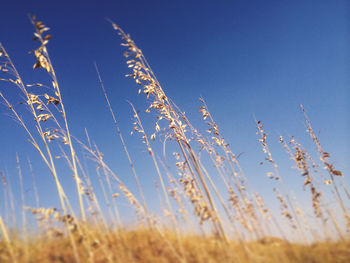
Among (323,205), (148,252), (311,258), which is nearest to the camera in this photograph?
(148,252)

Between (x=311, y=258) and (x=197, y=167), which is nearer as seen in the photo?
(x=197, y=167)

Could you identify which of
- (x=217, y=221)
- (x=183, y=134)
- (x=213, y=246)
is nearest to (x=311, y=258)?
(x=213, y=246)

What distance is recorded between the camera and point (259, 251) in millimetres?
3221

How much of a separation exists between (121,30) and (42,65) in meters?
1.14

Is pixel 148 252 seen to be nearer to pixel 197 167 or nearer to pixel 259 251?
pixel 197 167

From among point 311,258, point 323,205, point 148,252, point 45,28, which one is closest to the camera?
point 45,28

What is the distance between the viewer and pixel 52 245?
3.00m

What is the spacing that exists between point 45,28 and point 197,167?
2363mm

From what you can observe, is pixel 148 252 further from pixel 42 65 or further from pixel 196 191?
pixel 42 65

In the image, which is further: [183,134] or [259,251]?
[259,251]

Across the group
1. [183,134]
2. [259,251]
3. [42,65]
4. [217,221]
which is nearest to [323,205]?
[259,251]

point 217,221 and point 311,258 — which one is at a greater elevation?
point 217,221

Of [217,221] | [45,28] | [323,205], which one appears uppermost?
[45,28]

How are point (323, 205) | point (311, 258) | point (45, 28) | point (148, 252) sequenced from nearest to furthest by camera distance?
point (45, 28), point (148, 252), point (311, 258), point (323, 205)
